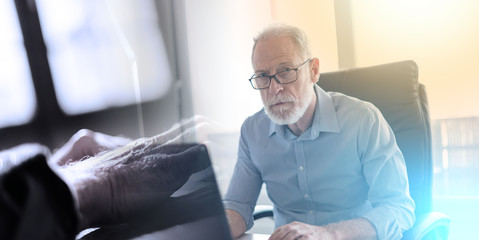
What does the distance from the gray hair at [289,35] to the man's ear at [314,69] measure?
18 mm

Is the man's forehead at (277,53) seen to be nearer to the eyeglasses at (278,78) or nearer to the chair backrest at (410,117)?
the eyeglasses at (278,78)

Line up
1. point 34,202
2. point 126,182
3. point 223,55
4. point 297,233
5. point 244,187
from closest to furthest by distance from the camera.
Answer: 1. point 34,202
2. point 126,182
3. point 297,233
4. point 244,187
5. point 223,55

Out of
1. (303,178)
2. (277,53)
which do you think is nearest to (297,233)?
(303,178)

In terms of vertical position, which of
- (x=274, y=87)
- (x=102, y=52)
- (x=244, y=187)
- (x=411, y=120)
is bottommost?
(x=244, y=187)

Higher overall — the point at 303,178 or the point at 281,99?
the point at 281,99

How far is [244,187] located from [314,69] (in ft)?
0.94

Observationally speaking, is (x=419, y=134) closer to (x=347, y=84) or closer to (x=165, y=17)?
(x=347, y=84)

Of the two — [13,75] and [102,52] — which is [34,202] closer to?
[13,75]

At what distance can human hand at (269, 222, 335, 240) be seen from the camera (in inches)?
23.0

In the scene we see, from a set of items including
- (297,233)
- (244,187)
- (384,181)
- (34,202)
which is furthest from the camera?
(244,187)

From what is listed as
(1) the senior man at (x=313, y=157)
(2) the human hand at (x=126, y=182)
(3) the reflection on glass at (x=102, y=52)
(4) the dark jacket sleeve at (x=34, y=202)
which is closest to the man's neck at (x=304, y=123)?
(1) the senior man at (x=313, y=157)

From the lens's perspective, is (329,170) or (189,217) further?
(329,170)

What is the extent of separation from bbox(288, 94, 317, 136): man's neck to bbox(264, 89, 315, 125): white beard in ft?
0.07

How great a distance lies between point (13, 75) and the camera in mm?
619
